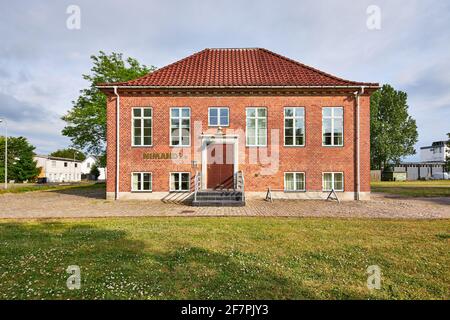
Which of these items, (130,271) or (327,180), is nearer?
(130,271)

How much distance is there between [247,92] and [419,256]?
37.0 feet

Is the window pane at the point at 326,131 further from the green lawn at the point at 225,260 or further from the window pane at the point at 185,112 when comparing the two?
the window pane at the point at 185,112

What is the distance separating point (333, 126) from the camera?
567 inches

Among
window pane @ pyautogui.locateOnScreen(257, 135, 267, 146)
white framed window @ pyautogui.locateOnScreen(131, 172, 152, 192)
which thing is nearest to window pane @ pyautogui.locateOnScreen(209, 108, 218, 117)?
window pane @ pyautogui.locateOnScreen(257, 135, 267, 146)

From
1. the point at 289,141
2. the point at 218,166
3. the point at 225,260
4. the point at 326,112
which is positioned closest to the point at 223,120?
the point at 218,166

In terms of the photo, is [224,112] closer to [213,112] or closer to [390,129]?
[213,112]

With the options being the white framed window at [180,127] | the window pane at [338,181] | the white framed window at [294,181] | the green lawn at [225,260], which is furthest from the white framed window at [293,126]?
the green lawn at [225,260]

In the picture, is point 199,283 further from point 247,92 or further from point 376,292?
point 247,92

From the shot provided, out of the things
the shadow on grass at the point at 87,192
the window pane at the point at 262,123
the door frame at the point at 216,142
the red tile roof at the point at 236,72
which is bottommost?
the shadow on grass at the point at 87,192

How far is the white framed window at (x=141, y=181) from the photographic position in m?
14.2

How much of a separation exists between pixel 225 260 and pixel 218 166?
9.56 metres

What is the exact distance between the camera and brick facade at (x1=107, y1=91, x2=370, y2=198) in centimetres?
1414

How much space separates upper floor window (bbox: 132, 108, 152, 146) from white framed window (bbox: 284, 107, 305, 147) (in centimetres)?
813

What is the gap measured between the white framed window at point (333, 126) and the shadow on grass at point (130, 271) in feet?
37.2
